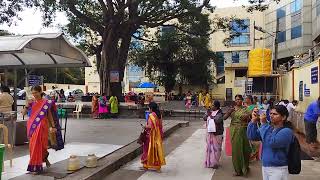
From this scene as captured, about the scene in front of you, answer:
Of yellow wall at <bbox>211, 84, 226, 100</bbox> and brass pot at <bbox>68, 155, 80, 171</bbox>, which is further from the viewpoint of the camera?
yellow wall at <bbox>211, 84, 226, 100</bbox>

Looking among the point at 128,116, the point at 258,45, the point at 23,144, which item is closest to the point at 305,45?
the point at 258,45

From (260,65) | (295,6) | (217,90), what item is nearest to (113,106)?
(260,65)

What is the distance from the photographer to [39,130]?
745 cm

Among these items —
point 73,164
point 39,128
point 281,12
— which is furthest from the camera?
point 281,12

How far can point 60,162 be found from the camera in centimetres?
856

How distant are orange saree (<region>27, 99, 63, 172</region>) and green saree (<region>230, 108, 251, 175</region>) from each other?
347cm

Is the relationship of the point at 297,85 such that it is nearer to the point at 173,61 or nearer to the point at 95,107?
the point at 95,107

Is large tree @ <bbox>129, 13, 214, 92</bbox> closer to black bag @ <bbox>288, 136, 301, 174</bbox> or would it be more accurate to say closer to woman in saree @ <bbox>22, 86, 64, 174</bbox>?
woman in saree @ <bbox>22, 86, 64, 174</bbox>

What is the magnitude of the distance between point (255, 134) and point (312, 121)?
7044mm

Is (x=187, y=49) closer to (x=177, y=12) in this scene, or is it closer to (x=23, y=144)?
(x=177, y=12)

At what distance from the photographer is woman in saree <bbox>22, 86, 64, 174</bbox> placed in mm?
7422

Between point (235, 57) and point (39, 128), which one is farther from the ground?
point (235, 57)

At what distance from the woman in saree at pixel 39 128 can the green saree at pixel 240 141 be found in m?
3.44

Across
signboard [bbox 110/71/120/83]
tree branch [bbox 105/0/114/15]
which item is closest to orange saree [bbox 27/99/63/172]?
tree branch [bbox 105/0/114/15]
